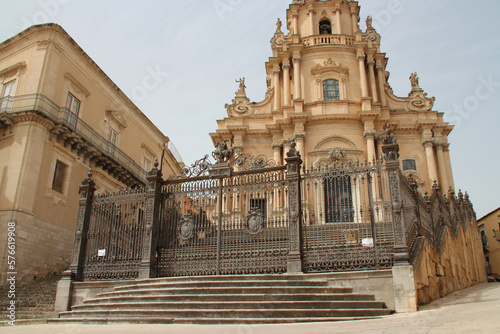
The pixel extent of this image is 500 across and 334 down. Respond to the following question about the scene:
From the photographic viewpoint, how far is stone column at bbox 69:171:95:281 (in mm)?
11930

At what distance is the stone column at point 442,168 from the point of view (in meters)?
24.7

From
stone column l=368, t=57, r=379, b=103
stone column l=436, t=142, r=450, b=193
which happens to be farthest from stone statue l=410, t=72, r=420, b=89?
stone column l=436, t=142, r=450, b=193

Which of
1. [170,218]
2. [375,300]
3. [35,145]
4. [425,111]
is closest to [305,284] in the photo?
[375,300]

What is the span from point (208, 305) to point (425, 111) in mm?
22263

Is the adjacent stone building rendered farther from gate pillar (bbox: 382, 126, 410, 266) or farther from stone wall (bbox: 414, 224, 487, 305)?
stone wall (bbox: 414, 224, 487, 305)

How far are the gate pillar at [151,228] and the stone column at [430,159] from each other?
60.0 feet

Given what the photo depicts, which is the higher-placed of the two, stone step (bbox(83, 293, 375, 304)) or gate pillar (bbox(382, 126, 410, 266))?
gate pillar (bbox(382, 126, 410, 266))

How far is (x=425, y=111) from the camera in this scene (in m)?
26.2

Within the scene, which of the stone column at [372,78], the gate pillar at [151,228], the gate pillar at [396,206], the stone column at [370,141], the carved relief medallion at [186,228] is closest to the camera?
the gate pillar at [396,206]

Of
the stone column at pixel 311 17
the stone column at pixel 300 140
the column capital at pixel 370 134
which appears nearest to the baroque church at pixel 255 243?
the column capital at pixel 370 134

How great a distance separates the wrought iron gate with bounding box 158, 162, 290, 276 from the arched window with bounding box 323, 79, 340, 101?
1653cm

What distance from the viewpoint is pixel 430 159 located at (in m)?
25.1

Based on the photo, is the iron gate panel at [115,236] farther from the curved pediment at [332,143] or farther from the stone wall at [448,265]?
the curved pediment at [332,143]

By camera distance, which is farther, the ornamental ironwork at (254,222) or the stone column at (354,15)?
the stone column at (354,15)
